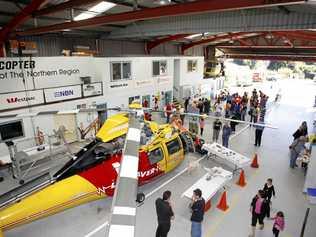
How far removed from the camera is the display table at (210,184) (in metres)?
6.71

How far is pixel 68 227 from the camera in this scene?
6.22 metres

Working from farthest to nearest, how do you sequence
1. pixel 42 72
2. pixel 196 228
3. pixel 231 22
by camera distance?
pixel 231 22
pixel 42 72
pixel 196 228

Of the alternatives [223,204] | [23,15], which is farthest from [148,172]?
[23,15]

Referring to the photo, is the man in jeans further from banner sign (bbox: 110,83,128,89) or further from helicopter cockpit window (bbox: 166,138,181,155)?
banner sign (bbox: 110,83,128,89)

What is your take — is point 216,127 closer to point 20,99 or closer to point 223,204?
point 223,204

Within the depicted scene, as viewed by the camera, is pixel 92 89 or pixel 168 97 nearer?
pixel 92 89

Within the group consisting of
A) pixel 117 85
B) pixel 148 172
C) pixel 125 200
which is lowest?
pixel 148 172

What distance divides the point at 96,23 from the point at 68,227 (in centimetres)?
687

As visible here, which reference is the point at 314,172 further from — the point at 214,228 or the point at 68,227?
the point at 68,227

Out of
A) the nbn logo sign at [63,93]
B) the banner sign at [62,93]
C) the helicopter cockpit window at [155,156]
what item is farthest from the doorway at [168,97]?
the helicopter cockpit window at [155,156]

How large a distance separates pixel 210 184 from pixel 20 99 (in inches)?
315

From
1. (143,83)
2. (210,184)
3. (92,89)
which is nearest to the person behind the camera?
(210,184)

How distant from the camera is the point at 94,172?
6250 mm

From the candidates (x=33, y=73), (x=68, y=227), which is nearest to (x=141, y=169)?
(x=68, y=227)
